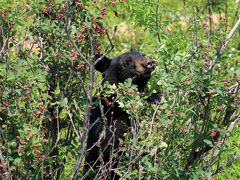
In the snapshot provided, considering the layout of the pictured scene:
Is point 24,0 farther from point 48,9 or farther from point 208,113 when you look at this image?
point 208,113

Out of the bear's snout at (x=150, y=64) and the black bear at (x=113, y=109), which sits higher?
the bear's snout at (x=150, y=64)

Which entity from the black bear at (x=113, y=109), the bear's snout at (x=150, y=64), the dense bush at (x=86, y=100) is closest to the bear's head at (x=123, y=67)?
the black bear at (x=113, y=109)

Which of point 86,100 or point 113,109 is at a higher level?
point 86,100

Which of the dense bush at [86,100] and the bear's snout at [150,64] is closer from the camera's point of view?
the dense bush at [86,100]

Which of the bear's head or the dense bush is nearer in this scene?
the dense bush

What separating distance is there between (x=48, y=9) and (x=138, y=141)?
4.07 feet

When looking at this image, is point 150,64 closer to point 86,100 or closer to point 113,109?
point 113,109

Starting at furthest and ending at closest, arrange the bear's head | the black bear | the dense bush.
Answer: the bear's head → the black bear → the dense bush

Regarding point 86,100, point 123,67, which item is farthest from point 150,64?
point 86,100

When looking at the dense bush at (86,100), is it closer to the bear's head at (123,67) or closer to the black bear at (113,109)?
the black bear at (113,109)

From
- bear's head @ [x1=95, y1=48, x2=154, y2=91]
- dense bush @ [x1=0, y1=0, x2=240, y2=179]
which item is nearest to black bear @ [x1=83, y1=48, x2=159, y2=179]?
bear's head @ [x1=95, y1=48, x2=154, y2=91]

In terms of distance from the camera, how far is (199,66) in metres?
5.43

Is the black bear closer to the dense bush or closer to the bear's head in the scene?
the bear's head

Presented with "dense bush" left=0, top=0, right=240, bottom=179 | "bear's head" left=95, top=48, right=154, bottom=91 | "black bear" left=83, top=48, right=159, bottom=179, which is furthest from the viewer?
"bear's head" left=95, top=48, right=154, bottom=91
